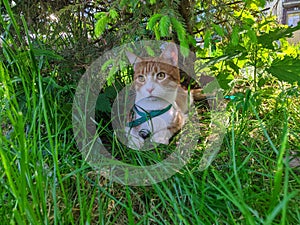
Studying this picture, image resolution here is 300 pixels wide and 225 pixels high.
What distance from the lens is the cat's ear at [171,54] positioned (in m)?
1.01

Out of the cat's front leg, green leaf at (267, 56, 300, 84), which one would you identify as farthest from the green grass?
green leaf at (267, 56, 300, 84)

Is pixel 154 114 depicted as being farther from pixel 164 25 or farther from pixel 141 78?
pixel 164 25

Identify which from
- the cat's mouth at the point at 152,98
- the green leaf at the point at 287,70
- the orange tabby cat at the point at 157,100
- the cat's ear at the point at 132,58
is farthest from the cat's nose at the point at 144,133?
the green leaf at the point at 287,70

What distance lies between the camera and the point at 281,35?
104cm

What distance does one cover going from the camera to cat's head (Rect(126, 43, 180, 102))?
1.01 metres

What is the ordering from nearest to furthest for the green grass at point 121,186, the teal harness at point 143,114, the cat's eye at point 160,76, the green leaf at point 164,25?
the green grass at point 121,186, the green leaf at point 164,25, the teal harness at point 143,114, the cat's eye at point 160,76

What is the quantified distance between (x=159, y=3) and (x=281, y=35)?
1.42ft

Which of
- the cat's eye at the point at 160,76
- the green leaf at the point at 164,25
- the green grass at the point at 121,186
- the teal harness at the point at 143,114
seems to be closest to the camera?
the green grass at the point at 121,186

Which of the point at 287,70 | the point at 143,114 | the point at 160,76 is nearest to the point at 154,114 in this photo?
the point at 143,114

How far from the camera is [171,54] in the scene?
1.04 m

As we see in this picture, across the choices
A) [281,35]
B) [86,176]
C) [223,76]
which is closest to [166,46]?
[223,76]

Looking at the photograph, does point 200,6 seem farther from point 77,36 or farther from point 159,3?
point 77,36

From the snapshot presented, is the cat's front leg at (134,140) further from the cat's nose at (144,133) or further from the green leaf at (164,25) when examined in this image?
the green leaf at (164,25)

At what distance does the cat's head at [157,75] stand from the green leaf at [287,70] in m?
0.34
